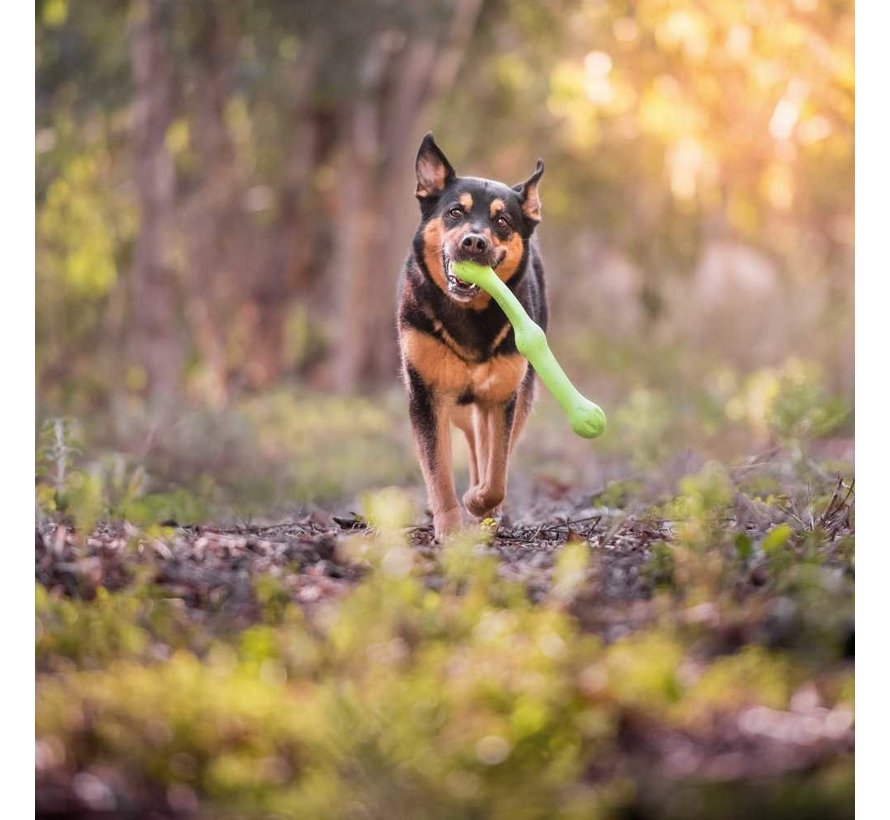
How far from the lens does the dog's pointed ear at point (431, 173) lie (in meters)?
6.42

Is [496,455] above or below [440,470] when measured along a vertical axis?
above

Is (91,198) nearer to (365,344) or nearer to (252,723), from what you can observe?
(365,344)

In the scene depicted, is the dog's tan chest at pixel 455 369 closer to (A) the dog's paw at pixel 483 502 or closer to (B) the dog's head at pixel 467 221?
(B) the dog's head at pixel 467 221

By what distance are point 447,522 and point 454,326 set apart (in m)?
0.95

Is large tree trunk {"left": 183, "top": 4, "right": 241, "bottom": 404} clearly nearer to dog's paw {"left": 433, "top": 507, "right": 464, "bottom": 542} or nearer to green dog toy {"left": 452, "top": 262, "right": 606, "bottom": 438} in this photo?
green dog toy {"left": 452, "top": 262, "right": 606, "bottom": 438}

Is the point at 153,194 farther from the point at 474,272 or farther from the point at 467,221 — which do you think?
the point at 474,272

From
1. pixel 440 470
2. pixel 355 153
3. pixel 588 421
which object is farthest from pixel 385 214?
pixel 588 421

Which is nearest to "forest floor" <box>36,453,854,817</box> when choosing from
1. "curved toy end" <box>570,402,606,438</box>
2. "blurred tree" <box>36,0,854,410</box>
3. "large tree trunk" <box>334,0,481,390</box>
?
"curved toy end" <box>570,402,606,438</box>

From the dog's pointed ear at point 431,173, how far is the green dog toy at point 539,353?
60 cm

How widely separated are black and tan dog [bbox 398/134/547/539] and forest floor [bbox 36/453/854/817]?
2.51ft

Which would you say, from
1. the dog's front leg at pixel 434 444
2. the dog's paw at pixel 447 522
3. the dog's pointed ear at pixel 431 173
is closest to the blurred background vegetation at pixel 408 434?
the dog's paw at pixel 447 522

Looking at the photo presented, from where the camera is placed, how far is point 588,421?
5.41m

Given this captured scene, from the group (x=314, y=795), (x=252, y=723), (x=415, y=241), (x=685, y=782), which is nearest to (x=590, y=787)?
(x=685, y=782)

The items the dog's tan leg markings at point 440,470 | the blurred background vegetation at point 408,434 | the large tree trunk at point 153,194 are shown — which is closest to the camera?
the blurred background vegetation at point 408,434
